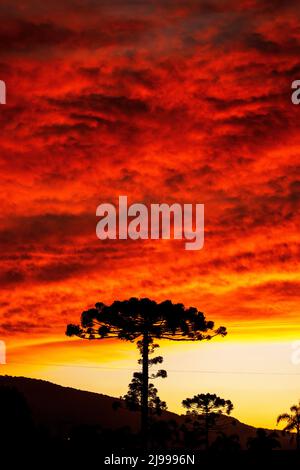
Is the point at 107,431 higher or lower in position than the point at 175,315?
lower

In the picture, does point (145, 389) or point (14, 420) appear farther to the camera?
point (14, 420)

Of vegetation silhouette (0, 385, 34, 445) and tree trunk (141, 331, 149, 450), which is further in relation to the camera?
vegetation silhouette (0, 385, 34, 445)

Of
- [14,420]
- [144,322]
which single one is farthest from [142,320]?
[14,420]

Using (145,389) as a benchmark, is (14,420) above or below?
below

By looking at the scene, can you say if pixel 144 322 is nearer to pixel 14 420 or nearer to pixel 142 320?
pixel 142 320

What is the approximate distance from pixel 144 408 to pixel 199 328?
5950mm

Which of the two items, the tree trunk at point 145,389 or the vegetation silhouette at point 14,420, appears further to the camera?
the vegetation silhouette at point 14,420
